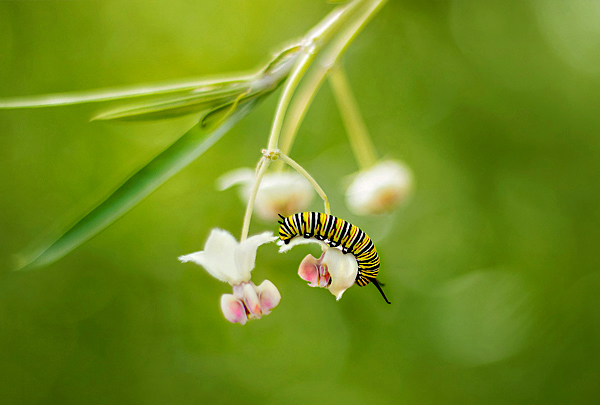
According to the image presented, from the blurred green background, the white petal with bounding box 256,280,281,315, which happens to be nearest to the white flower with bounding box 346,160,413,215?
the white petal with bounding box 256,280,281,315

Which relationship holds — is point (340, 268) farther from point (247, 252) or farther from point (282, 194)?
point (282, 194)

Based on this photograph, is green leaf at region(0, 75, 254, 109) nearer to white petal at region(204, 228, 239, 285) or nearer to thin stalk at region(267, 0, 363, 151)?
thin stalk at region(267, 0, 363, 151)

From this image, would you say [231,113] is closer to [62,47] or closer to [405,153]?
[405,153]

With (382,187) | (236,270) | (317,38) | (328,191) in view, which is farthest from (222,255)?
(328,191)

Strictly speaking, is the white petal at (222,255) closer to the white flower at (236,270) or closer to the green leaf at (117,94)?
the white flower at (236,270)

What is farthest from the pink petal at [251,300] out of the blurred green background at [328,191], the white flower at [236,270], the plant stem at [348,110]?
the blurred green background at [328,191]

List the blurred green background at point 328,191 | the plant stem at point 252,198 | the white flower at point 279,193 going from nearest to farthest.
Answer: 1. the plant stem at point 252,198
2. the white flower at point 279,193
3. the blurred green background at point 328,191
